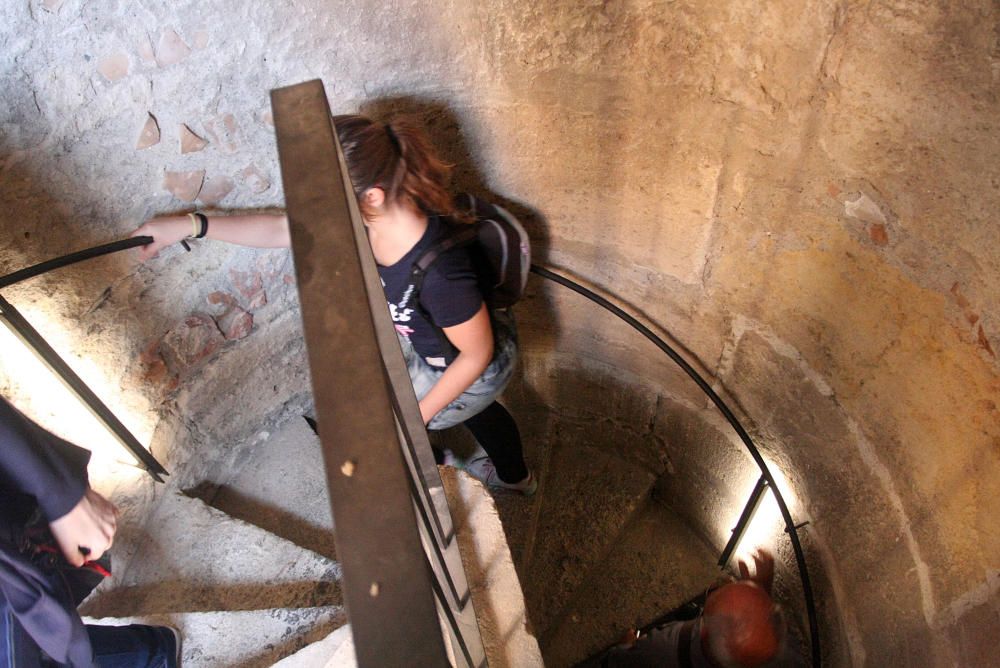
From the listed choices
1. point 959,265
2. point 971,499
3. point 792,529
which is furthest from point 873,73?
point 792,529

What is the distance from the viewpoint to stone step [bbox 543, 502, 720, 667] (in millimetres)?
3307

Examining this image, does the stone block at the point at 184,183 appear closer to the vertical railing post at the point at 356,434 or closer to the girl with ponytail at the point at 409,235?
the girl with ponytail at the point at 409,235

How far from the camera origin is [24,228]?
1859 mm

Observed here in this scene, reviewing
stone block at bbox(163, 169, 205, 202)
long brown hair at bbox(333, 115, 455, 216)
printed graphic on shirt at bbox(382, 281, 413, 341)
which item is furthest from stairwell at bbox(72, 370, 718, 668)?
stone block at bbox(163, 169, 205, 202)

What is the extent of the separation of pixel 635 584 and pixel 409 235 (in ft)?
8.01

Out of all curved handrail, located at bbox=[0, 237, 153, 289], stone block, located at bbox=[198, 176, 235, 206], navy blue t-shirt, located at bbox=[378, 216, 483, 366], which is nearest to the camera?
curved handrail, located at bbox=[0, 237, 153, 289]

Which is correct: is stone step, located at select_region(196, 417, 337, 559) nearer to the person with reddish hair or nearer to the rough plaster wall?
the rough plaster wall

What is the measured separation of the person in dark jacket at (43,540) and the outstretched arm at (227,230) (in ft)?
2.28

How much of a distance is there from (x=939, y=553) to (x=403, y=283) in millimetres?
1687

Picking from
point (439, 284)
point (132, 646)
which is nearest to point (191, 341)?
point (132, 646)

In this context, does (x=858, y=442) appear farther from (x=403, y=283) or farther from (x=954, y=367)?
(x=403, y=283)

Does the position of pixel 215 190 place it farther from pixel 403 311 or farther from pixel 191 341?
pixel 403 311

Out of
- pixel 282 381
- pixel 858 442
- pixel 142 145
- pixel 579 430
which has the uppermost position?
pixel 142 145

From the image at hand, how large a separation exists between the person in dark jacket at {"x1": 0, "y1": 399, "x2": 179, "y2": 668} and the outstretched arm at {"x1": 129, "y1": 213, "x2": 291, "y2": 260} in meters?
0.70
